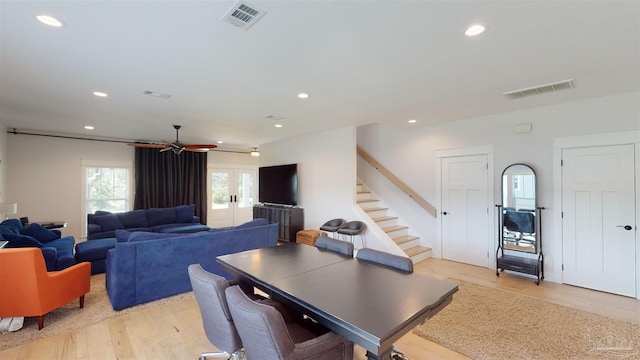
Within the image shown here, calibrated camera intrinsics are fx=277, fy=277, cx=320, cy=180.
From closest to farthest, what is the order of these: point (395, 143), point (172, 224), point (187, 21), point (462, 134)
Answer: point (187, 21)
point (462, 134)
point (395, 143)
point (172, 224)

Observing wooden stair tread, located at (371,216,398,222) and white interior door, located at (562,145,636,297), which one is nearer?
white interior door, located at (562,145,636,297)

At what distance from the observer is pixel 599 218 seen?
3.81m

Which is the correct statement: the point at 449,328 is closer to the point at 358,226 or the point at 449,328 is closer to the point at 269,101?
the point at 358,226

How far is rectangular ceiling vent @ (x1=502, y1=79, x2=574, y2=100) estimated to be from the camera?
3.20 metres

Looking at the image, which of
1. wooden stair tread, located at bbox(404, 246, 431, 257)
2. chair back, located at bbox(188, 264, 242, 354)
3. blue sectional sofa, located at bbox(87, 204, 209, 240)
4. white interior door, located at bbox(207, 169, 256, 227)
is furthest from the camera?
white interior door, located at bbox(207, 169, 256, 227)

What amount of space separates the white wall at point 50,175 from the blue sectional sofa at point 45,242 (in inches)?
73.1

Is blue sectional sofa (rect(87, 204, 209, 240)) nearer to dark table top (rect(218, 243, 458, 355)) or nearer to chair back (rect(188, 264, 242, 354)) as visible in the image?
dark table top (rect(218, 243, 458, 355))

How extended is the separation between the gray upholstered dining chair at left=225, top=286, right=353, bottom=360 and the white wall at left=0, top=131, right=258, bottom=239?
712 centimetres

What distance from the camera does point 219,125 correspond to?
550cm

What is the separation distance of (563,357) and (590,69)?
2.73 metres

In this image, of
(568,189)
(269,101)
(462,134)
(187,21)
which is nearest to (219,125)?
(269,101)

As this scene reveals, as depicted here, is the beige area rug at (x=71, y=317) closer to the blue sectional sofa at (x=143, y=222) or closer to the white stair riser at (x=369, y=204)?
the blue sectional sofa at (x=143, y=222)

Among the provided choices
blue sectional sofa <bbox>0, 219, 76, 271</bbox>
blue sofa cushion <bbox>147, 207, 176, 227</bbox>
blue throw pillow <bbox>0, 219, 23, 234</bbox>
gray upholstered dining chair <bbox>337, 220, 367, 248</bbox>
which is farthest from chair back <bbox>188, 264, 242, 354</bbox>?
blue sofa cushion <bbox>147, 207, 176, 227</bbox>

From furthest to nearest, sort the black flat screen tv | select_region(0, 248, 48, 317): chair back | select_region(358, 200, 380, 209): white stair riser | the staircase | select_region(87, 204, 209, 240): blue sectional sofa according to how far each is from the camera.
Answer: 1. the black flat screen tv
2. select_region(358, 200, 380, 209): white stair riser
3. select_region(87, 204, 209, 240): blue sectional sofa
4. the staircase
5. select_region(0, 248, 48, 317): chair back
